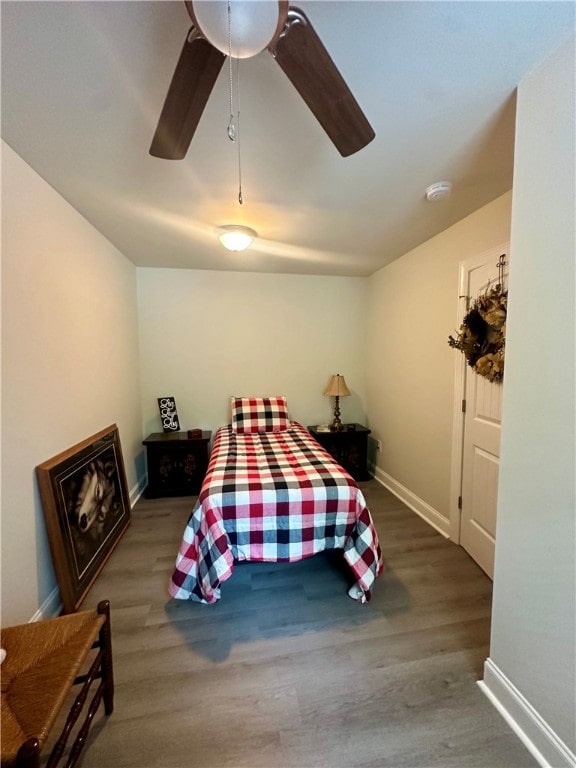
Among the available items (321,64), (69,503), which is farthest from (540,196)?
(69,503)

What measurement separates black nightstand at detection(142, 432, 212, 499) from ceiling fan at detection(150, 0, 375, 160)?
2521 millimetres

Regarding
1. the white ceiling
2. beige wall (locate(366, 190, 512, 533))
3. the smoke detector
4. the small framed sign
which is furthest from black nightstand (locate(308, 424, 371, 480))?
the smoke detector

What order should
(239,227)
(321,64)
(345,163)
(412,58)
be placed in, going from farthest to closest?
(239,227), (345,163), (412,58), (321,64)

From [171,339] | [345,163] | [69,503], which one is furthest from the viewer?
[171,339]

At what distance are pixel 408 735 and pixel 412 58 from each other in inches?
96.7

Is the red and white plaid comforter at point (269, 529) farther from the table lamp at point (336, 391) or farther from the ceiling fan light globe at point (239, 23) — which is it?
the ceiling fan light globe at point (239, 23)

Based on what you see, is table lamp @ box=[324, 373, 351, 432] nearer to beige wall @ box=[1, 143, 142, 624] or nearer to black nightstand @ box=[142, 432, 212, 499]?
black nightstand @ box=[142, 432, 212, 499]

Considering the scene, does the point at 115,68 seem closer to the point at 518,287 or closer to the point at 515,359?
the point at 518,287

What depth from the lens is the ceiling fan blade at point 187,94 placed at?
81 cm

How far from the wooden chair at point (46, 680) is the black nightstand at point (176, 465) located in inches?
75.2

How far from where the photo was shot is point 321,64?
0.83 m

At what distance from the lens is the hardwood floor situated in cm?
110

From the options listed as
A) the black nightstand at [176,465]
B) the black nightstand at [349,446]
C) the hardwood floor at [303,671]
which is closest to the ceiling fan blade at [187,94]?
the hardwood floor at [303,671]

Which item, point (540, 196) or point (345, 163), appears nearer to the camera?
point (540, 196)
